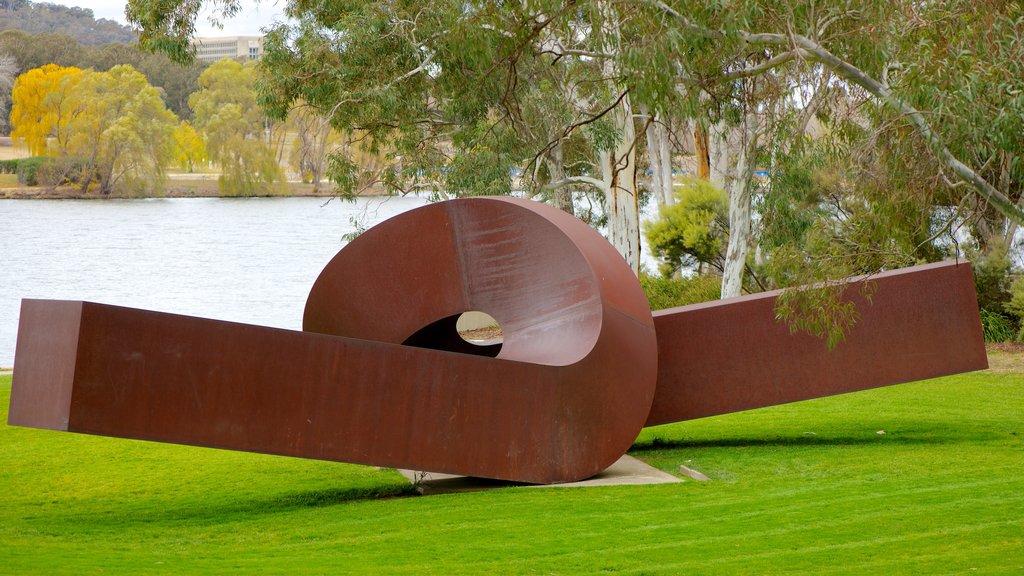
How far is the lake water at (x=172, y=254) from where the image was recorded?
34906mm

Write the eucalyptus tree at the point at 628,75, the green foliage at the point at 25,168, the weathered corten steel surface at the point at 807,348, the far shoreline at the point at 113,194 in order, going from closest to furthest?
the eucalyptus tree at the point at 628,75, the weathered corten steel surface at the point at 807,348, the far shoreline at the point at 113,194, the green foliage at the point at 25,168

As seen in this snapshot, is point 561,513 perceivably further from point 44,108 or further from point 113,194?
point 44,108

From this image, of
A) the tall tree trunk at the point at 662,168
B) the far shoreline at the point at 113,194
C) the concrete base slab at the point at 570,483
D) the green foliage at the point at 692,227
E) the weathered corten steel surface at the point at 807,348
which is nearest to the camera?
the concrete base slab at the point at 570,483

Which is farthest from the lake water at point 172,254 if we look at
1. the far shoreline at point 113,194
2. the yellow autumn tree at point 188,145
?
the yellow autumn tree at point 188,145

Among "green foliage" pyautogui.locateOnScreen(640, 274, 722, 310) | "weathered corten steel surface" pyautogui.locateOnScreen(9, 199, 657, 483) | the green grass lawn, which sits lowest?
the green grass lawn

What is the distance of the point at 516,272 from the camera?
9.13 metres

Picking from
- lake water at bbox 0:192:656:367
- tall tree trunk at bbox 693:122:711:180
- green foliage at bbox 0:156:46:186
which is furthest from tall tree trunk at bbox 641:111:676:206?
green foliage at bbox 0:156:46:186

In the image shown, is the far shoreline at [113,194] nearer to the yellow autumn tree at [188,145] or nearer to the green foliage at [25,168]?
the green foliage at [25,168]

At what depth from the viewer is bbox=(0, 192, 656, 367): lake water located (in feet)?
115

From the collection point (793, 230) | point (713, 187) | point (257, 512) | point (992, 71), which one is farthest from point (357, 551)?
point (713, 187)

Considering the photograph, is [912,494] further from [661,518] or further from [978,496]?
[661,518]

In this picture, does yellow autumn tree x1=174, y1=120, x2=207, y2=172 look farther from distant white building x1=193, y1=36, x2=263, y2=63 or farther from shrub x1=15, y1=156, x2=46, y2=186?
shrub x1=15, y1=156, x2=46, y2=186

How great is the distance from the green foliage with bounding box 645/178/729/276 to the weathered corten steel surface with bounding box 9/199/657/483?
44.3ft

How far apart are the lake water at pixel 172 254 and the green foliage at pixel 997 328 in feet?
42.9
